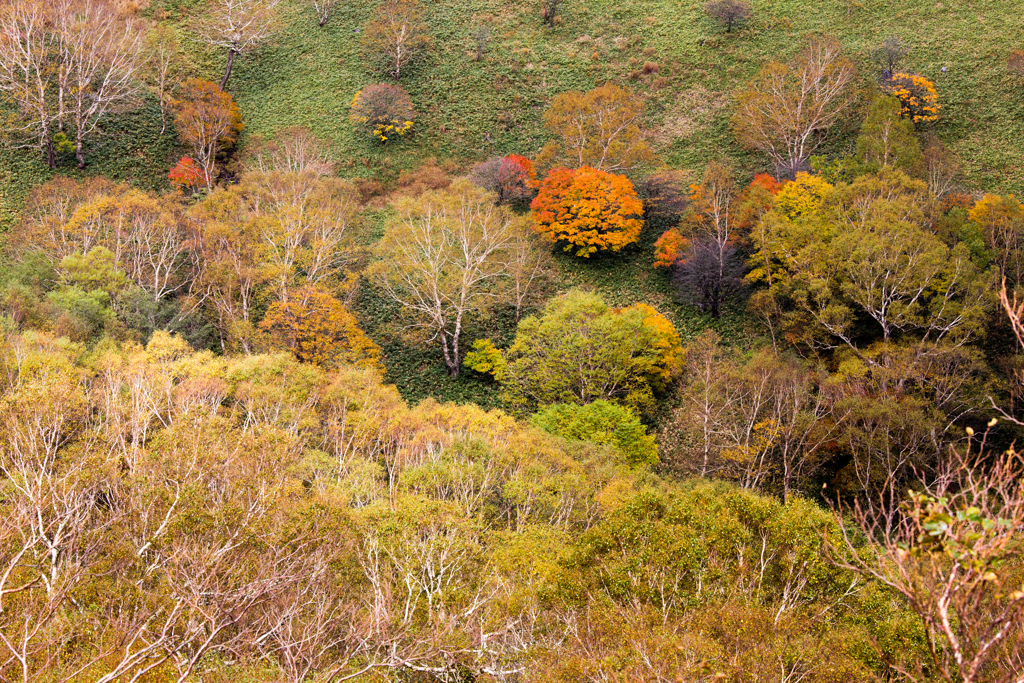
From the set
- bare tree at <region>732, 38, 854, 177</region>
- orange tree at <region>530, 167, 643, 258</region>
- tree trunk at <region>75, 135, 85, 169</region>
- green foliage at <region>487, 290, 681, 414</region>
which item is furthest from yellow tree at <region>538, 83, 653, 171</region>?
tree trunk at <region>75, 135, 85, 169</region>

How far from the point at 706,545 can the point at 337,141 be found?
208 feet

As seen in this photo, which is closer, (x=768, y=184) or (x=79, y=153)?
(x=768, y=184)

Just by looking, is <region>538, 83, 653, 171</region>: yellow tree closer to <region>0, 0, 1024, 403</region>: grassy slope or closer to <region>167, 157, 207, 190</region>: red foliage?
<region>0, 0, 1024, 403</region>: grassy slope

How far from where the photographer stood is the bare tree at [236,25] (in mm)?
80562

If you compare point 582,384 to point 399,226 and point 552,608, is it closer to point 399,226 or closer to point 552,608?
point 399,226

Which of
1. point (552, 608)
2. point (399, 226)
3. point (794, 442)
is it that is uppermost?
point (399, 226)

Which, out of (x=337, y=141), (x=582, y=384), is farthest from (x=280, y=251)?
(x=337, y=141)

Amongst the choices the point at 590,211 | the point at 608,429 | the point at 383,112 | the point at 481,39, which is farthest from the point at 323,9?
the point at 608,429

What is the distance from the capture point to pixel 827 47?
64.3 meters

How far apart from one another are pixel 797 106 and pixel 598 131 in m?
17.3

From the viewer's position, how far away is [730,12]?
7912cm

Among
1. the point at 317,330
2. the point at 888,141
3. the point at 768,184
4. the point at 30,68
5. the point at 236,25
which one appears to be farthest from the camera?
the point at 236,25

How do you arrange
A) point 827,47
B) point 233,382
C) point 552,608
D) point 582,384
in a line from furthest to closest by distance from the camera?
point 827,47 < point 582,384 < point 233,382 < point 552,608

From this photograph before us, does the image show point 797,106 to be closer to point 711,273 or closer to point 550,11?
point 711,273
